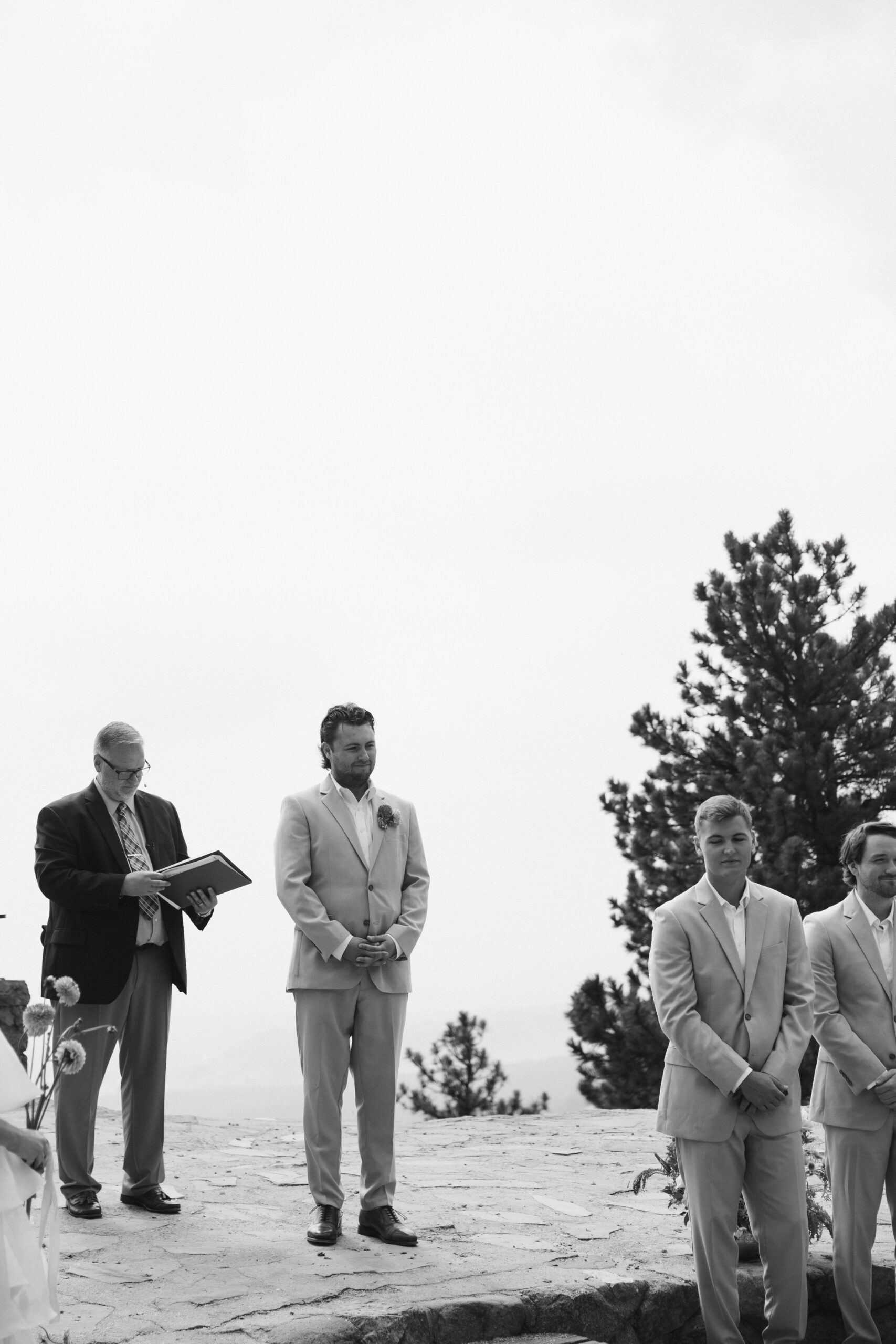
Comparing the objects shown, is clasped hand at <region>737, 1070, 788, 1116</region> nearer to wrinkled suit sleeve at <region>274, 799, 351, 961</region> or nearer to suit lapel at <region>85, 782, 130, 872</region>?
wrinkled suit sleeve at <region>274, 799, 351, 961</region>

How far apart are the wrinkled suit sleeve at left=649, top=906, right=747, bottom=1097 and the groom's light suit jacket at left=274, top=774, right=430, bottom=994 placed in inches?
44.7

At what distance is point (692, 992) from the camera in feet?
15.2

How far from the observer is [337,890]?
535 cm

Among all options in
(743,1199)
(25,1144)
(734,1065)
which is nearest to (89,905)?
(25,1144)

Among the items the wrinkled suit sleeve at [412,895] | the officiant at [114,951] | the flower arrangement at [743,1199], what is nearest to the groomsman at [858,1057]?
the flower arrangement at [743,1199]

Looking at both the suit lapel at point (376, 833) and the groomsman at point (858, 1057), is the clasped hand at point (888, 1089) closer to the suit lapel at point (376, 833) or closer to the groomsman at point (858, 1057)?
the groomsman at point (858, 1057)

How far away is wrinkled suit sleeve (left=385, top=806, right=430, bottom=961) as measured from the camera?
5.33 meters

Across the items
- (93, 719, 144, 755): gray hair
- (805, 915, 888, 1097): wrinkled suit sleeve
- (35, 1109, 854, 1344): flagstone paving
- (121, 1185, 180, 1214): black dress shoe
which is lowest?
(35, 1109, 854, 1344): flagstone paving

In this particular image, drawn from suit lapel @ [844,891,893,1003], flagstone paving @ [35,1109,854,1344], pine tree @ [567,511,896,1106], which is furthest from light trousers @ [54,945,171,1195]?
pine tree @ [567,511,896,1106]

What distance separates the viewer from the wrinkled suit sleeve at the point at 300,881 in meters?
5.16

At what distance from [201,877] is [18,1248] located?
91.1 inches

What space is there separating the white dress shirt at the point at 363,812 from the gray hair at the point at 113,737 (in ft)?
2.90

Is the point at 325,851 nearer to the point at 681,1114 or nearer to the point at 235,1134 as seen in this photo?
the point at 681,1114

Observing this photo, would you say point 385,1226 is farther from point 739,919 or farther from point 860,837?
point 860,837
